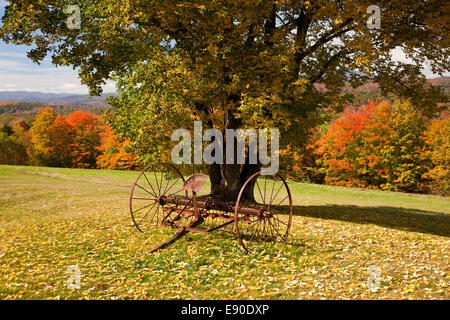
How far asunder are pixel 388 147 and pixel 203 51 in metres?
29.0

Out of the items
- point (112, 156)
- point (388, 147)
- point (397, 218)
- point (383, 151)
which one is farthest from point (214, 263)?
point (112, 156)

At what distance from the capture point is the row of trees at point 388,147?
34.6 meters

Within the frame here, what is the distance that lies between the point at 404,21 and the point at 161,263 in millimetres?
10726

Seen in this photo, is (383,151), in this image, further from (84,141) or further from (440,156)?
(84,141)

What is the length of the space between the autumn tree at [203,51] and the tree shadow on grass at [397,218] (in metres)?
4.27

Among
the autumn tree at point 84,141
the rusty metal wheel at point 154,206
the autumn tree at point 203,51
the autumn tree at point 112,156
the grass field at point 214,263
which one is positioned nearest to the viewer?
the grass field at point 214,263

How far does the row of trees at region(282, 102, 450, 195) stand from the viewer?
3462cm

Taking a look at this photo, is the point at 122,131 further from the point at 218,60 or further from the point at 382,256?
the point at 382,256

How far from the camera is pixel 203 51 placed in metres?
11.4

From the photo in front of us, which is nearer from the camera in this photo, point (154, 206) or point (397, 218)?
point (154, 206)

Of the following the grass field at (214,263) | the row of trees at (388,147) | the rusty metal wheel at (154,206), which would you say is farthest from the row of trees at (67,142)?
the grass field at (214,263)

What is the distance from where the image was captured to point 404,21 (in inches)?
460

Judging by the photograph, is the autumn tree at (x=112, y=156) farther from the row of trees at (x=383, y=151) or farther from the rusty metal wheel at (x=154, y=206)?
the rusty metal wheel at (x=154, y=206)

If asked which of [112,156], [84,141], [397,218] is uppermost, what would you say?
[84,141]
